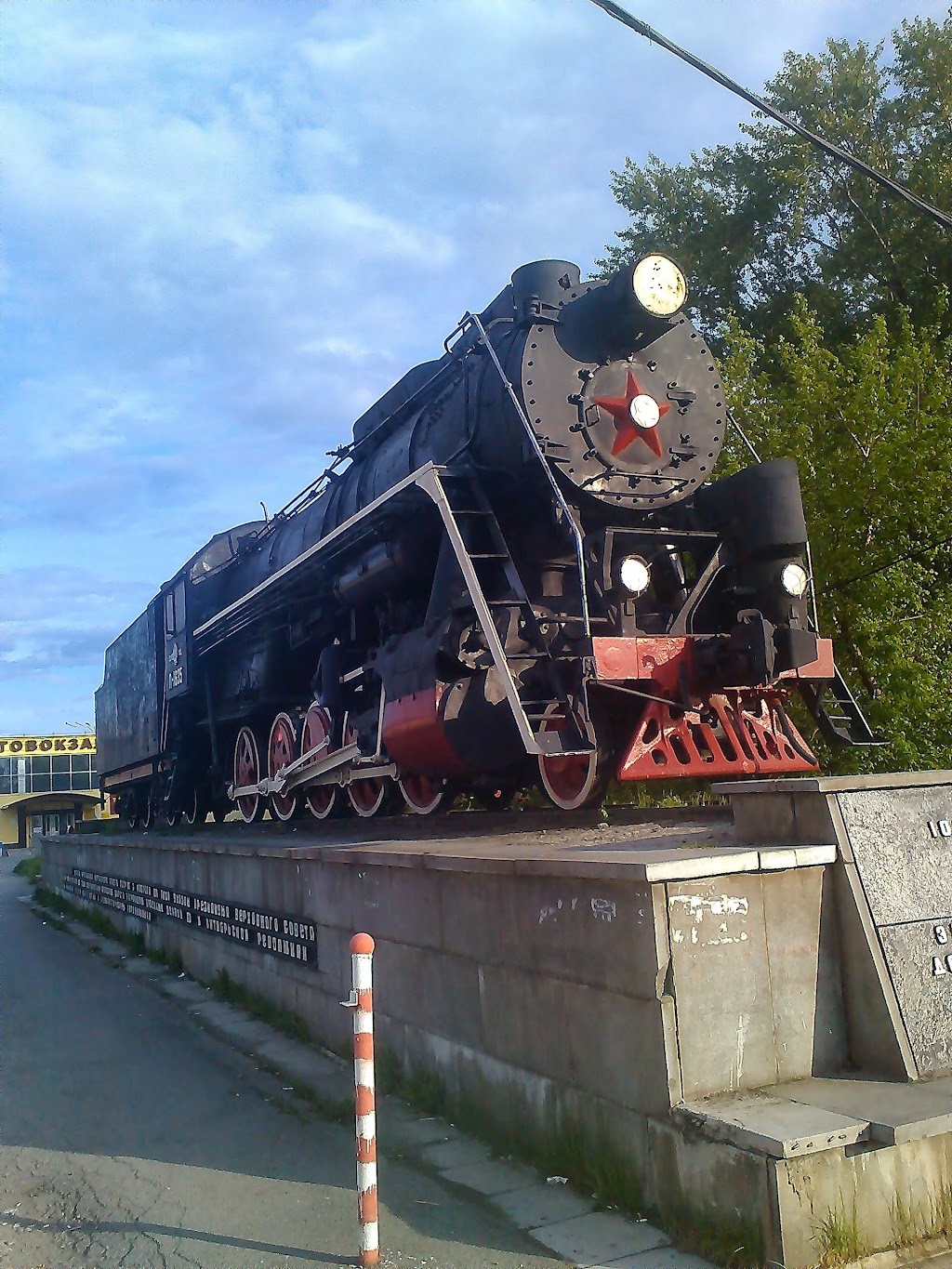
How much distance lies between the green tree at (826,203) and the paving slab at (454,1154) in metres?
15.6

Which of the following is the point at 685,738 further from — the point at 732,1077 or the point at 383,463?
the point at 383,463

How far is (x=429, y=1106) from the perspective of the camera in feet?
16.5

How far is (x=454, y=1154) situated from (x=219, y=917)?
15.7 ft

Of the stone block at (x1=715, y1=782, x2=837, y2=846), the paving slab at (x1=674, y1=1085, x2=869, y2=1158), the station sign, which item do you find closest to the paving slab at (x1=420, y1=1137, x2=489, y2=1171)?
the paving slab at (x1=674, y1=1085, x2=869, y2=1158)

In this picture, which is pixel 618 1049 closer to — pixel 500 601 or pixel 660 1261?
pixel 660 1261

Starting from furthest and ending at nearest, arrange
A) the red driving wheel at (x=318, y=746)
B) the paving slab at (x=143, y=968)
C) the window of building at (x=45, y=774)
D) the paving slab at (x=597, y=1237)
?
1. the window of building at (x=45, y=774)
2. the paving slab at (x=143, y=968)
3. the red driving wheel at (x=318, y=746)
4. the paving slab at (x=597, y=1237)

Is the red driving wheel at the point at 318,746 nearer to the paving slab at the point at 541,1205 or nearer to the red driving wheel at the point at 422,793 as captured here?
the red driving wheel at the point at 422,793

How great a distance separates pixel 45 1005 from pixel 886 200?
17.8 metres

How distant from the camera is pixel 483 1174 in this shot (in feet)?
13.9

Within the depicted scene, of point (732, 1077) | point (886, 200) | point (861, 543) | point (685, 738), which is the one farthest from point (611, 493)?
point (886, 200)

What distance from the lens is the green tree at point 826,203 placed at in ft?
58.0

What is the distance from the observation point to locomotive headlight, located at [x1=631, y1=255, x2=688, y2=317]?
6812mm

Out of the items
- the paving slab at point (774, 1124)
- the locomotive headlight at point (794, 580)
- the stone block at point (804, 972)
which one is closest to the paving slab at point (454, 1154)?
the paving slab at point (774, 1124)

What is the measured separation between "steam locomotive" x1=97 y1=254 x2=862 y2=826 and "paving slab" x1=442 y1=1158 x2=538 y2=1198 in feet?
7.43
